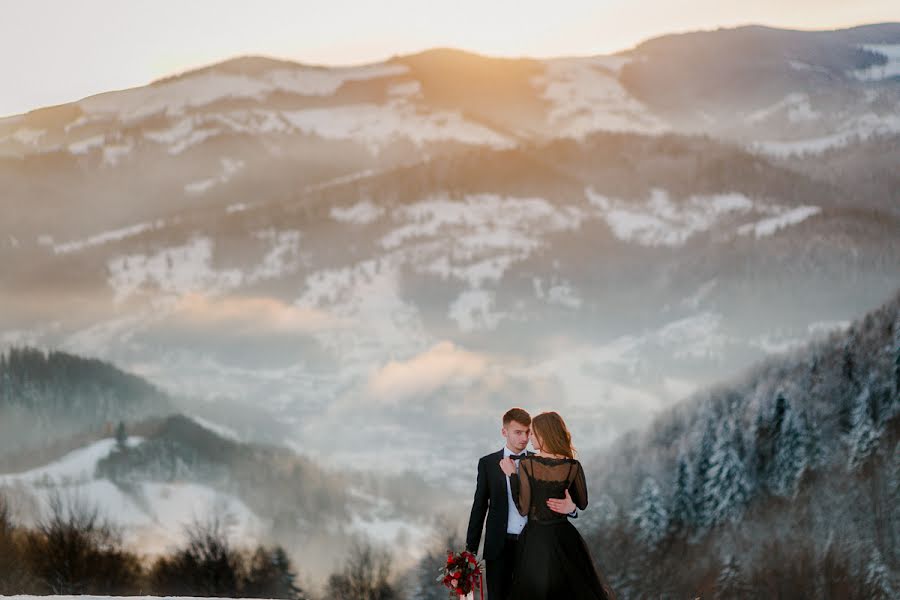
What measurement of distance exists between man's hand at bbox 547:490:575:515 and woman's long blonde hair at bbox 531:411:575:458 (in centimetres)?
47

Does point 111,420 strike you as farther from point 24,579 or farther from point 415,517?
point 24,579

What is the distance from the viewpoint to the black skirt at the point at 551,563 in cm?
1043

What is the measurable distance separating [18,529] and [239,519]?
2600 inches

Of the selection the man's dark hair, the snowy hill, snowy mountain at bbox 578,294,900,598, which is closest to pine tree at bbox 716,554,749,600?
snowy mountain at bbox 578,294,900,598

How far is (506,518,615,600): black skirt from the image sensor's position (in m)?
10.4

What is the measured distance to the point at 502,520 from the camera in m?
10.7

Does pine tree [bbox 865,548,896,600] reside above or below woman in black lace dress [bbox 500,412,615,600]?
above

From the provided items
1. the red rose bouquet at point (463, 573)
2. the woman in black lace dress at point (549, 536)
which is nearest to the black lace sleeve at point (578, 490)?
the woman in black lace dress at point (549, 536)

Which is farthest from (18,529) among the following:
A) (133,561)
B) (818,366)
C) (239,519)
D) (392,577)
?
(818,366)

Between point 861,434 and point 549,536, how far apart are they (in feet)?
321

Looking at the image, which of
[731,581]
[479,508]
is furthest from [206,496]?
[479,508]

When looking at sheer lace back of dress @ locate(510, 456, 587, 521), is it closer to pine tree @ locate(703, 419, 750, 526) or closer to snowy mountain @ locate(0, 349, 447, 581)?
pine tree @ locate(703, 419, 750, 526)

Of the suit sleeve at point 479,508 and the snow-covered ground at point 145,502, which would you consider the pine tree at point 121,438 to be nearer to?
the snow-covered ground at point 145,502

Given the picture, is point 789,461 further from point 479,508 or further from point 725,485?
point 479,508
